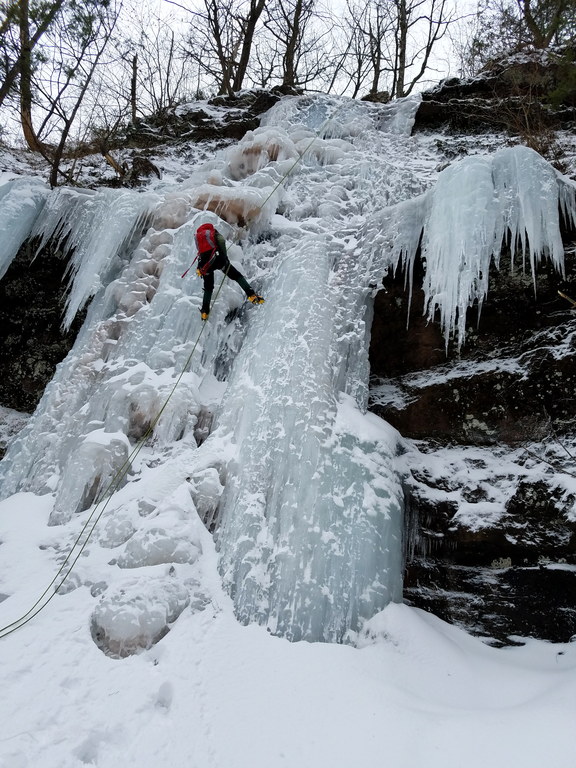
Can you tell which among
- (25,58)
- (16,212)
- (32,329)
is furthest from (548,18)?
(32,329)

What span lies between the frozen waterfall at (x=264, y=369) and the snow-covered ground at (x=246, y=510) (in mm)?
19

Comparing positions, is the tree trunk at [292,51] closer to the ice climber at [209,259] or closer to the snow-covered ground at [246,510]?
the snow-covered ground at [246,510]

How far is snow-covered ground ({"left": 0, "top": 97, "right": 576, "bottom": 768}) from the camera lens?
85.5 inches

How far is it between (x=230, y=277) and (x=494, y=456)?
2.85 m

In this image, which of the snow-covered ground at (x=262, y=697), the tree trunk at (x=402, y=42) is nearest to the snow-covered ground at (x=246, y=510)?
the snow-covered ground at (x=262, y=697)

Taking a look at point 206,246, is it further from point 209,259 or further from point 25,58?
point 25,58

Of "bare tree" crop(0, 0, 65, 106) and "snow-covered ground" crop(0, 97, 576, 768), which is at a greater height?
"bare tree" crop(0, 0, 65, 106)

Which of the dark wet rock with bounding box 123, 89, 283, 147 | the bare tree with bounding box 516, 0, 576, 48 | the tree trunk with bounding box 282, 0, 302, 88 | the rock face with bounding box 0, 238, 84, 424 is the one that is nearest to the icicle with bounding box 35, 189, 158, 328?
the rock face with bounding box 0, 238, 84, 424

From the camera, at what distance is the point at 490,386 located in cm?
401

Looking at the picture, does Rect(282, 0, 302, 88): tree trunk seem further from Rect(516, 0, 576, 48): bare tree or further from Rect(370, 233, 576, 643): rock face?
Rect(370, 233, 576, 643): rock face

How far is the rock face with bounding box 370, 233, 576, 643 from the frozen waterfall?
310mm

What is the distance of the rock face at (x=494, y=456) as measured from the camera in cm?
343

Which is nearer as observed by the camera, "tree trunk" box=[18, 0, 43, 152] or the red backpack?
the red backpack

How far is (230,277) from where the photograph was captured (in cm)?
458
